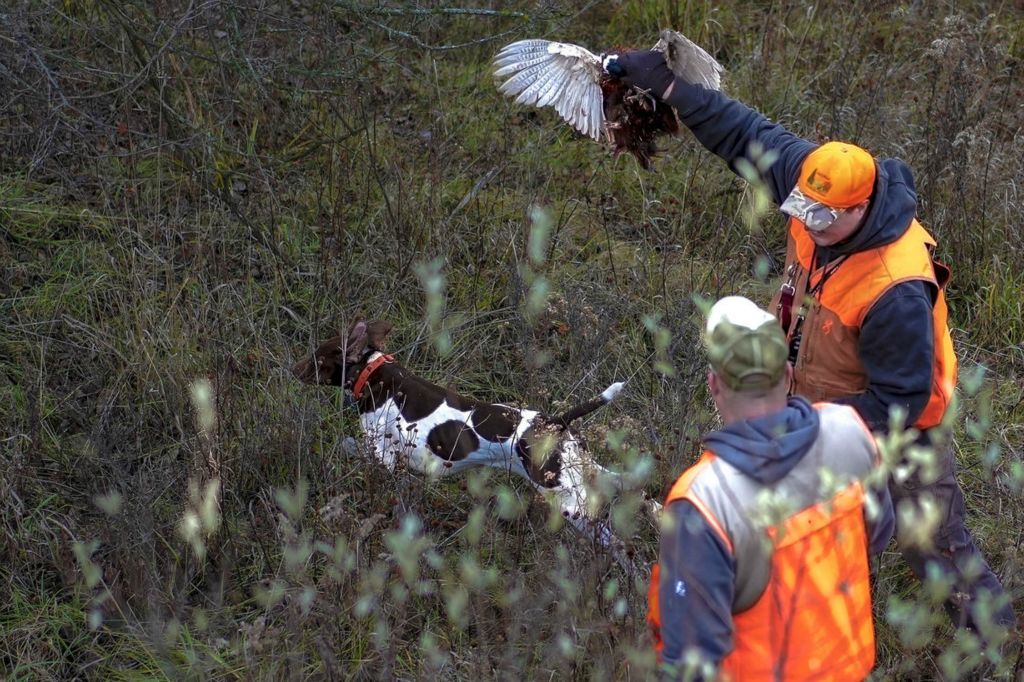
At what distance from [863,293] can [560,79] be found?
1213 millimetres

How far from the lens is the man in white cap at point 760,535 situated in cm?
219

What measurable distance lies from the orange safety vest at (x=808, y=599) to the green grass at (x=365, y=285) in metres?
0.53

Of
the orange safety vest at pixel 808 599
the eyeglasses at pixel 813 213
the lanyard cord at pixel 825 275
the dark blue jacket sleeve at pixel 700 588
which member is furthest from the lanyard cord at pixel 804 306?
the dark blue jacket sleeve at pixel 700 588

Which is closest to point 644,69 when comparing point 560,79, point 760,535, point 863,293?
point 560,79

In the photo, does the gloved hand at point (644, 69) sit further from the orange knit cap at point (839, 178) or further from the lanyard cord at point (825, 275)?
the lanyard cord at point (825, 275)

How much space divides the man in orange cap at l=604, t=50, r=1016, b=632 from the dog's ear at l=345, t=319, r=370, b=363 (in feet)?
4.64

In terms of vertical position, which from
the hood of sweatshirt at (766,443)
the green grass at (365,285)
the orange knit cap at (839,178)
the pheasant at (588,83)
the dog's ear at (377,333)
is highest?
the hood of sweatshirt at (766,443)

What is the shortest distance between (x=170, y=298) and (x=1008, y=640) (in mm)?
3656

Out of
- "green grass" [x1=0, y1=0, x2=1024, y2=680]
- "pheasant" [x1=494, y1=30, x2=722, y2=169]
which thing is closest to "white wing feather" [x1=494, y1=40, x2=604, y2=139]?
"pheasant" [x1=494, y1=30, x2=722, y2=169]

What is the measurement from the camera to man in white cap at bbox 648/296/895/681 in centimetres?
219

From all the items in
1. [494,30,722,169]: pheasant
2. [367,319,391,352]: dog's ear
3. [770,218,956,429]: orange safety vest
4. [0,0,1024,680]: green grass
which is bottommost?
[0,0,1024,680]: green grass

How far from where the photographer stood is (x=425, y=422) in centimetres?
430

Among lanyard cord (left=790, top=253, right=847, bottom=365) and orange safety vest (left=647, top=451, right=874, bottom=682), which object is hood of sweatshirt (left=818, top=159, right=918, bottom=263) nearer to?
lanyard cord (left=790, top=253, right=847, bottom=365)

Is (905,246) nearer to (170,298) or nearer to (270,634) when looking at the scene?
(270,634)
